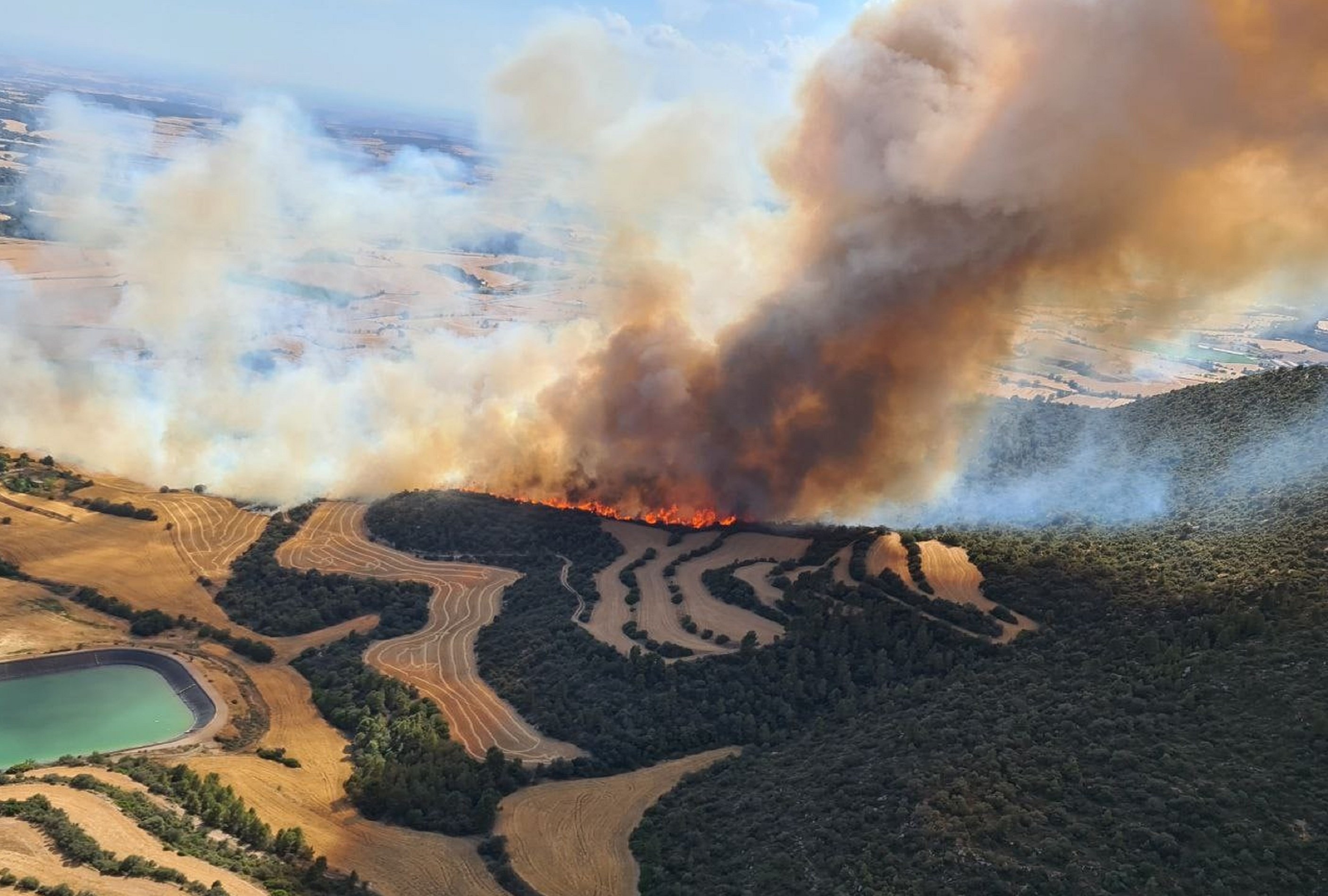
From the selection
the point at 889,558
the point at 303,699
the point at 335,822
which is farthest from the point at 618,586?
the point at 335,822

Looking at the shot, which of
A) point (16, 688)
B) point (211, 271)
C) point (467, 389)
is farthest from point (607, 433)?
point (211, 271)

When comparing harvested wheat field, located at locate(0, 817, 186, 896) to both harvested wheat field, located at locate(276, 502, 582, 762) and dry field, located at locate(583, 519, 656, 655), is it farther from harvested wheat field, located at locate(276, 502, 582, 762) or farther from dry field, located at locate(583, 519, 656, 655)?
dry field, located at locate(583, 519, 656, 655)

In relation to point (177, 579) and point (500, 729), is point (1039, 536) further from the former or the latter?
point (177, 579)

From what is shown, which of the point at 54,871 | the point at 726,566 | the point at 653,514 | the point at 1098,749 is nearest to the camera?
the point at 54,871

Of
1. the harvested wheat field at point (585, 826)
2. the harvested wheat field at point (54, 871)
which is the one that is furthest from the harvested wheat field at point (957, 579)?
the harvested wheat field at point (54, 871)

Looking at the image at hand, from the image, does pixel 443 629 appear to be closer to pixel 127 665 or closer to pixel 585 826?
pixel 127 665

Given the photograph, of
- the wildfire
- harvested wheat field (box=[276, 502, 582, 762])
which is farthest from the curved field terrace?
the wildfire
